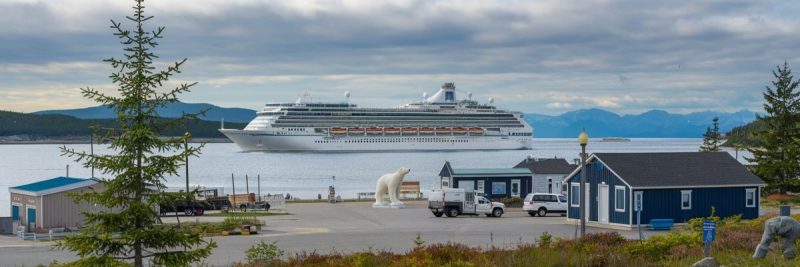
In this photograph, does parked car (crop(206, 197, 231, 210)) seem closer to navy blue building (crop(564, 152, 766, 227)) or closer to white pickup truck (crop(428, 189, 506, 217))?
white pickup truck (crop(428, 189, 506, 217))

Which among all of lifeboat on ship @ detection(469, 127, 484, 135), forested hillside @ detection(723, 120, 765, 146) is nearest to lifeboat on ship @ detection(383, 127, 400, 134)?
lifeboat on ship @ detection(469, 127, 484, 135)

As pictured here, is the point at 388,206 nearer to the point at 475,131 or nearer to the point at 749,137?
the point at 749,137

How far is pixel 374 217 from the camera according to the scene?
3978 cm

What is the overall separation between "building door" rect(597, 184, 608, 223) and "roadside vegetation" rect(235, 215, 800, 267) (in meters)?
14.2

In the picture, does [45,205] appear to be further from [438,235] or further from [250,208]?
[250,208]

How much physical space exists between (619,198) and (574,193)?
253 cm

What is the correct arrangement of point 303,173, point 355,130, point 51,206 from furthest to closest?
point 355,130 → point 303,173 → point 51,206

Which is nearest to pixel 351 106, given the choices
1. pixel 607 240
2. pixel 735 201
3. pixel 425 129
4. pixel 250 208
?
pixel 425 129

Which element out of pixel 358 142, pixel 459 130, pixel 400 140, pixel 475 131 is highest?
pixel 459 130

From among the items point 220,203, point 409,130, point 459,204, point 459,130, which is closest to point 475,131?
point 459,130

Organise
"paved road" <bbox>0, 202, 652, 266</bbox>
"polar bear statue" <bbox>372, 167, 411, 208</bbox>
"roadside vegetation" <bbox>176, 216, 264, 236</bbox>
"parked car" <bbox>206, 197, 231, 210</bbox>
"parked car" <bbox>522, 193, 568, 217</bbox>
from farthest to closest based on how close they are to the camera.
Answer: "parked car" <bbox>206, 197, 231, 210</bbox>, "polar bear statue" <bbox>372, 167, 411, 208</bbox>, "parked car" <bbox>522, 193, 568, 217</bbox>, "roadside vegetation" <bbox>176, 216, 264, 236</bbox>, "paved road" <bbox>0, 202, 652, 266</bbox>

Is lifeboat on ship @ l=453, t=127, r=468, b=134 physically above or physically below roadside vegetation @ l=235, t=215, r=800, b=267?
above

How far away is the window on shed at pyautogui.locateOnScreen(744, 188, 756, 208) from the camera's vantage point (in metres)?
34.5

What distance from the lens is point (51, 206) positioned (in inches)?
1184
